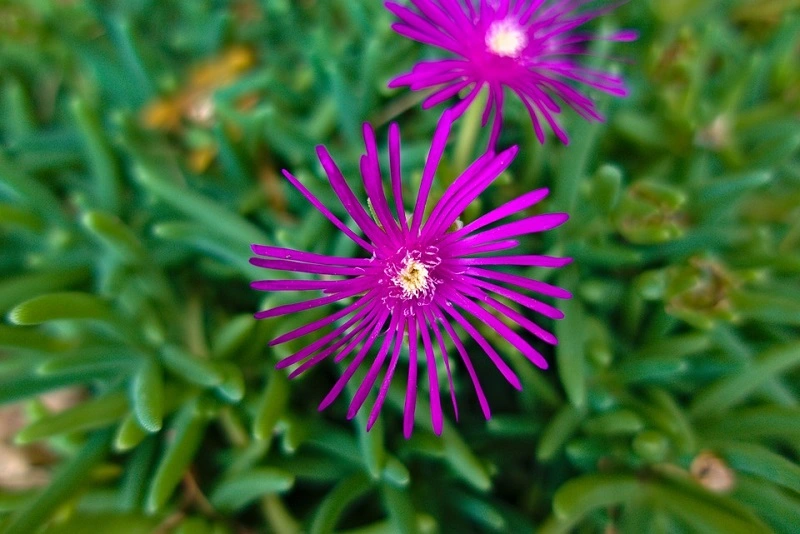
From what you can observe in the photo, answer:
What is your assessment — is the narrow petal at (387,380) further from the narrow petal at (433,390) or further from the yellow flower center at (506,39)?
the yellow flower center at (506,39)

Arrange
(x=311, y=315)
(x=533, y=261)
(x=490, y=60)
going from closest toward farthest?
(x=533, y=261) → (x=490, y=60) → (x=311, y=315)

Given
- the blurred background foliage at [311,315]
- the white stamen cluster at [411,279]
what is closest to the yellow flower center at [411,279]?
the white stamen cluster at [411,279]

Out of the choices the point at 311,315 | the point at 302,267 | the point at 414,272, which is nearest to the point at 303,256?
the point at 302,267

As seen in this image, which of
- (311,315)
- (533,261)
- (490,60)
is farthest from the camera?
(311,315)

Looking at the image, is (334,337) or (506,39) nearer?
(334,337)

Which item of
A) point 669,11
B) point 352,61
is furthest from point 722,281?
point 352,61

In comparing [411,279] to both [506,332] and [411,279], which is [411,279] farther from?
[506,332]

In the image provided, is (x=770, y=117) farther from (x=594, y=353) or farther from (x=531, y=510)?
(x=531, y=510)
